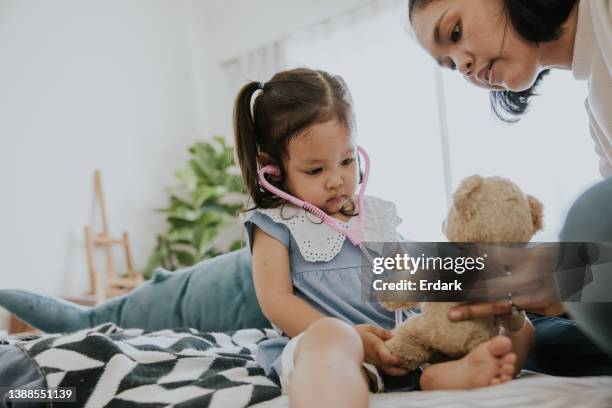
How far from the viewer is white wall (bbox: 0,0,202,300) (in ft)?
9.80

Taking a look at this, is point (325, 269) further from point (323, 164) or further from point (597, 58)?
point (597, 58)

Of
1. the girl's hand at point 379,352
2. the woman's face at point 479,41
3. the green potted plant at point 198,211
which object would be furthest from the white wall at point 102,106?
the girl's hand at point 379,352

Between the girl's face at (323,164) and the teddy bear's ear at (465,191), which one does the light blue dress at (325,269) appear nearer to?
the girl's face at (323,164)

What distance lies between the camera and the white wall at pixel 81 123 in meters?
2.99

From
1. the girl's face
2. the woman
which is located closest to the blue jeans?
the woman

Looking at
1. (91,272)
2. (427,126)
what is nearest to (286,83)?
(427,126)

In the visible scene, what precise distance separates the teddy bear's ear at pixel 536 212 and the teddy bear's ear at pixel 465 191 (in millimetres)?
74

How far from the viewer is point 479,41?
40.3 inches

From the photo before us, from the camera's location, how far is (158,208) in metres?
3.68

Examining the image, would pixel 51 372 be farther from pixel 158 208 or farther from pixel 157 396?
pixel 158 208

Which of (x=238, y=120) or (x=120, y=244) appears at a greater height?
(x=238, y=120)

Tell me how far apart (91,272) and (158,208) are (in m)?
0.66

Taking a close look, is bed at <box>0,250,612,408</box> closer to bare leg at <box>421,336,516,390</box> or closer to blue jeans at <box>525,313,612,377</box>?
bare leg at <box>421,336,516,390</box>

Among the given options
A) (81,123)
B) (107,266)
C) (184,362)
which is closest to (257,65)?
(81,123)
